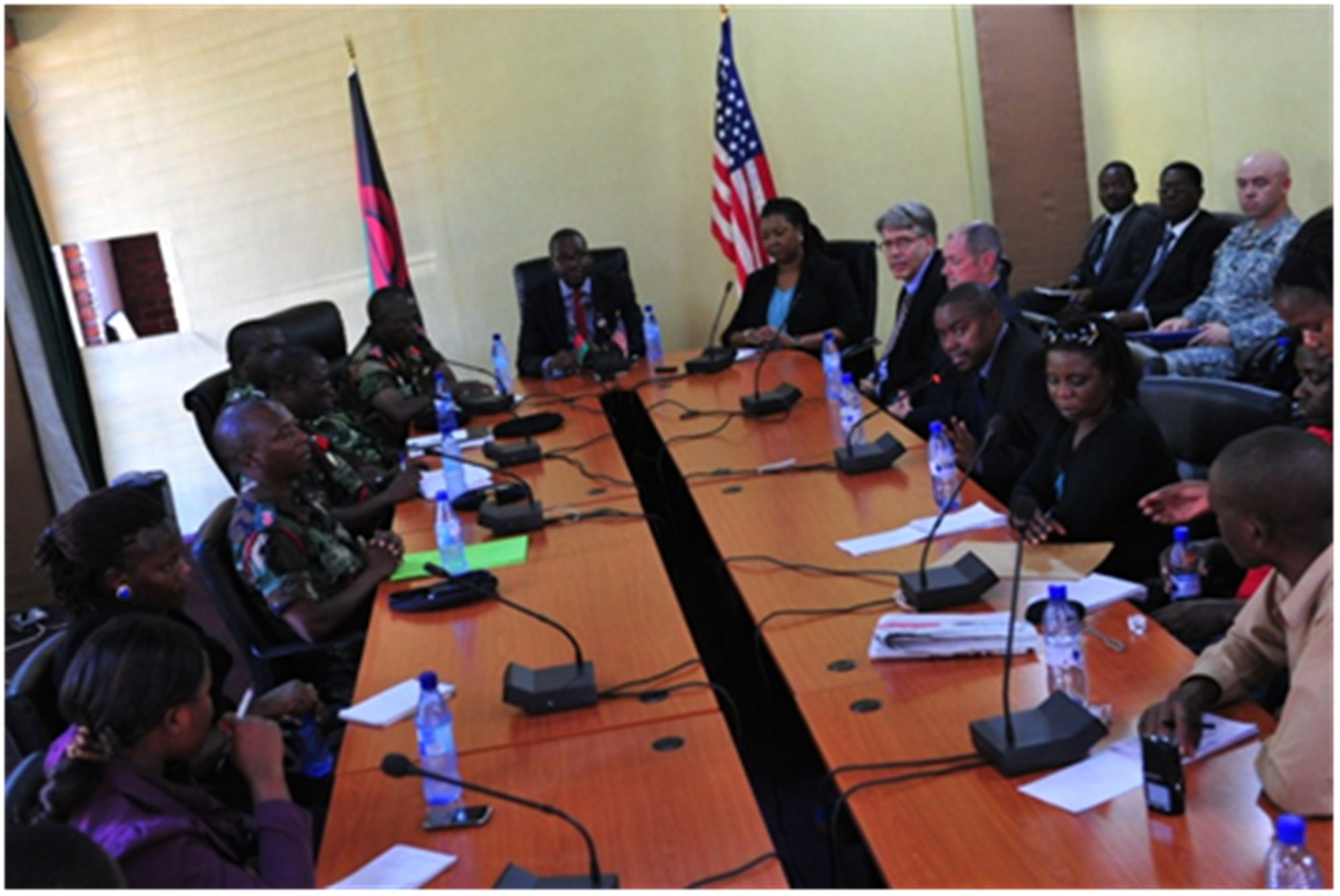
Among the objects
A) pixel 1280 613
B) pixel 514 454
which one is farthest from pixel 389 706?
pixel 514 454

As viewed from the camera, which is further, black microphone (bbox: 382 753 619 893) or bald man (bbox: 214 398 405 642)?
bald man (bbox: 214 398 405 642)

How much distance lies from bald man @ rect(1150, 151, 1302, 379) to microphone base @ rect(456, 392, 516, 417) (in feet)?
8.16

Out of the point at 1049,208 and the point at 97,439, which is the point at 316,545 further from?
the point at 1049,208

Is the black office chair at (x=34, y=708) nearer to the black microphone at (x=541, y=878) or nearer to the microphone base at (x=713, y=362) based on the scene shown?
the black microphone at (x=541, y=878)

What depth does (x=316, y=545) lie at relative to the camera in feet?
10.7

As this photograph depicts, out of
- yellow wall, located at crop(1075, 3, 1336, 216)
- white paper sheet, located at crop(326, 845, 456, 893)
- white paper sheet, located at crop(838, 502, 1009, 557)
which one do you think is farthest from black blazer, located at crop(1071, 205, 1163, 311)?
white paper sheet, located at crop(326, 845, 456, 893)

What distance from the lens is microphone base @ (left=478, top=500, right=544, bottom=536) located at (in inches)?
139

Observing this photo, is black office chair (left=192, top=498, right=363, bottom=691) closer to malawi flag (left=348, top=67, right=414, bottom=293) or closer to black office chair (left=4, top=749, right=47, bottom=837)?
black office chair (left=4, top=749, right=47, bottom=837)

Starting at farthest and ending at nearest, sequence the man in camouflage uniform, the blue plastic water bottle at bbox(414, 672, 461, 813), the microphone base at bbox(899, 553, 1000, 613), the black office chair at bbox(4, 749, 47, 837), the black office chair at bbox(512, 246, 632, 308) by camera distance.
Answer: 1. the black office chair at bbox(512, 246, 632, 308)
2. the man in camouflage uniform
3. the microphone base at bbox(899, 553, 1000, 613)
4. the blue plastic water bottle at bbox(414, 672, 461, 813)
5. the black office chair at bbox(4, 749, 47, 837)

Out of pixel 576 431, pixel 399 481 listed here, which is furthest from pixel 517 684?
pixel 576 431

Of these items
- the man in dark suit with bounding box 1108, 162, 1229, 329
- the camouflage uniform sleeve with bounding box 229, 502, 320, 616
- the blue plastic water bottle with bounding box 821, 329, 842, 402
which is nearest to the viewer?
the camouflage uniform sleeve with bounding box 229, 502, 320, 616

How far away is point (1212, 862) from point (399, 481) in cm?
288

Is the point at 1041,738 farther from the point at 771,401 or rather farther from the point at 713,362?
the point at 713,362

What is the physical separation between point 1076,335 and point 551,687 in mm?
1505
